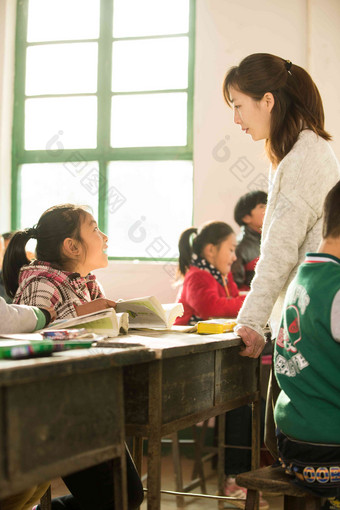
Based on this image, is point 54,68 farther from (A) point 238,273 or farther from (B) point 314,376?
(B) point 314,376

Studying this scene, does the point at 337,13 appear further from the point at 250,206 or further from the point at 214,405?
the point at 214,405

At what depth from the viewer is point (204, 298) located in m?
3.43

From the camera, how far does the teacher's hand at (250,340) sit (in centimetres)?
191

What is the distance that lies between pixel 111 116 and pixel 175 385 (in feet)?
11.2

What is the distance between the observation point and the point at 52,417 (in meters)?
1.13

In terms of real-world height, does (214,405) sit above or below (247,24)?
below

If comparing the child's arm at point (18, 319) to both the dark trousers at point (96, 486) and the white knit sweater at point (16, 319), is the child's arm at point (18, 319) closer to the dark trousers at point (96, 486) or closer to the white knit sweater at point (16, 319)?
the white knit sweater at point (16, 319)

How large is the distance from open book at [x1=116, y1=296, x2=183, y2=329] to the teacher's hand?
0.75 feet

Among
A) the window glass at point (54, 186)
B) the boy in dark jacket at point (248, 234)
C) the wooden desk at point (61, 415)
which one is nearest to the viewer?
the wooden desk at point (61, 415)

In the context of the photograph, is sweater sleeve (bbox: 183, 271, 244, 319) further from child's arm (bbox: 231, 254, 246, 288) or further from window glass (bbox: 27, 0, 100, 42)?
window glass (bbox: 27, 0, 100, 42)

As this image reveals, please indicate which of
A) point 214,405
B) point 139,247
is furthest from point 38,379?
point 139,247

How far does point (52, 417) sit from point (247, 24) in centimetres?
374

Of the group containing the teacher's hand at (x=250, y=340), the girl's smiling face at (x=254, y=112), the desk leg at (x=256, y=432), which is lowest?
the desk leg at (x=256, y=432)

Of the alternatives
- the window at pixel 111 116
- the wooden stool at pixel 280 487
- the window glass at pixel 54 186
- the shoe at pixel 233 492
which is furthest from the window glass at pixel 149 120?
the wooden stool at pixel 280 487
